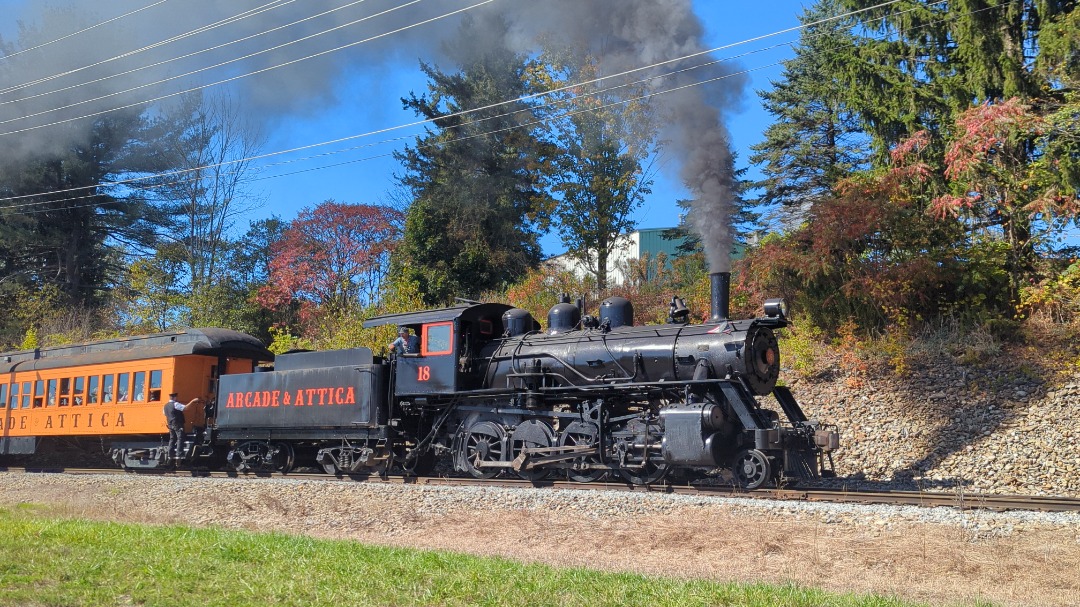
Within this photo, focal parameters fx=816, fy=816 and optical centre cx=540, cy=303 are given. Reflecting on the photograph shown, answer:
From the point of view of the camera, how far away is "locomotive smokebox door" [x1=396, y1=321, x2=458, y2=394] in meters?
13.4

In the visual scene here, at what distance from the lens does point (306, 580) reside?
6.63 metres

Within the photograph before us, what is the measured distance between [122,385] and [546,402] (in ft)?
33.4

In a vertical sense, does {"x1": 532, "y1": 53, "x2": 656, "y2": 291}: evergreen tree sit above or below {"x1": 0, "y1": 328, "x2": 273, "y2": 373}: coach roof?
above

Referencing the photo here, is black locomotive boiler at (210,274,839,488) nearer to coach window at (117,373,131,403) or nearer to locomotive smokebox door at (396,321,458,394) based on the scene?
locomotive smokebox door at (396,321,458,394)

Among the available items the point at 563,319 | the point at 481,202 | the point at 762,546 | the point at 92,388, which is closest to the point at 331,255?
the point at 481,202

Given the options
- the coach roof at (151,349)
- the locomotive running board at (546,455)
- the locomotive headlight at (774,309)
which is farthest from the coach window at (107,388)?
the locomotive headlight at (774,309)

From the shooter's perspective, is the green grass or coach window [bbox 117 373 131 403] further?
coach window [bbox 117 373 131 403]

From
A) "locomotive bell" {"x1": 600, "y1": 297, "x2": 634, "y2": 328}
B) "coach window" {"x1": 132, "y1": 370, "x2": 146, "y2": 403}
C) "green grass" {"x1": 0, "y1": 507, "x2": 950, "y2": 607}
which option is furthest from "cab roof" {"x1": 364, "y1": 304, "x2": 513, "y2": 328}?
"coach window" {"x1": 132, "y1": 370, "x2": 146, "y2": 403}

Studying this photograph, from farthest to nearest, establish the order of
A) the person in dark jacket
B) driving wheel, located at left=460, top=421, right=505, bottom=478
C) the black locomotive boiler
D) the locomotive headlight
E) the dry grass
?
1. the person in dark jacket
2. driving wheel, located at left=460, top=421, right=505, bottom=478
3. the locomotive headlight
4. the black locomotive boiler
5. the dry grass

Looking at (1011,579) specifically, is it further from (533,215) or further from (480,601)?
(533,215)

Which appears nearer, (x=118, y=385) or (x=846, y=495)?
(x=846, y=495)

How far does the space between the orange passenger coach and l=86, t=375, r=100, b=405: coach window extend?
0.02 m

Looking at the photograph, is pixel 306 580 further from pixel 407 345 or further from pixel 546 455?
pixel 407 345

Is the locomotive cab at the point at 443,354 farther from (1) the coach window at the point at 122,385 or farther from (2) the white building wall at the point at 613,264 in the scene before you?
(2) the white building wall at the point at 613,264
